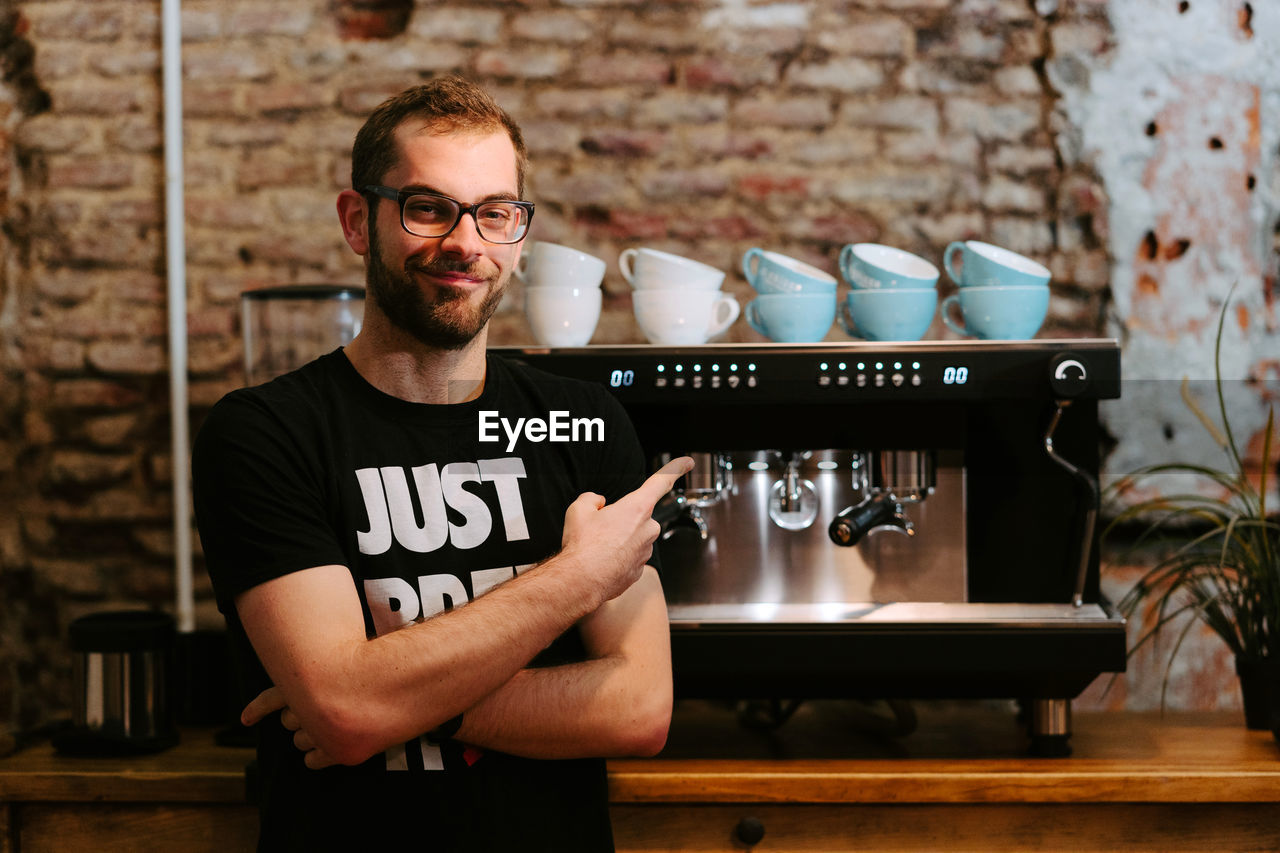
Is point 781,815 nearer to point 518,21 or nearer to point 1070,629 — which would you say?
point 1070,629

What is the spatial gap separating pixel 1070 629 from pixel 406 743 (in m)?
0.78

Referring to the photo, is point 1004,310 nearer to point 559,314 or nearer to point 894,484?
point 894,484

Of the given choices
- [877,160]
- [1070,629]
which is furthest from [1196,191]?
[1070,629]

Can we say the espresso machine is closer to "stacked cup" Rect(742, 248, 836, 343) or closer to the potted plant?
"stacked cup" Rect(742, 248, 836, 343)

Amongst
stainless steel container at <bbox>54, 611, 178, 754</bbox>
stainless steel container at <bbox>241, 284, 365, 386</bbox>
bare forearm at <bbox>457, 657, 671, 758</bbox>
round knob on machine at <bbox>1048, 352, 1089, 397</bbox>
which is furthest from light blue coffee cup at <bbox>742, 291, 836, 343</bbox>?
stainless steel container at <bbox>54, 611, 178, 754</bbox>

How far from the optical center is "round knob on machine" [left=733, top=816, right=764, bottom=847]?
49.8 inches

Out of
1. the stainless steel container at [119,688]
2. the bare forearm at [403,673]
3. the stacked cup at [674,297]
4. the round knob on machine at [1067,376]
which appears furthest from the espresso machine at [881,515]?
the stainless steel container at [119,688]

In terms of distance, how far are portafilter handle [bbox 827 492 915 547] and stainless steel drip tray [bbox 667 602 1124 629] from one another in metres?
0.09

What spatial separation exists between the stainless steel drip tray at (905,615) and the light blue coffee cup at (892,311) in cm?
35

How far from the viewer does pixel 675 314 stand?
4.56ft

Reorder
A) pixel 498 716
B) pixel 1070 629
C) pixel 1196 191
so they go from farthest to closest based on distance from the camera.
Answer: pixel 1196 191 → pixel 1070 629 → pixel 498 716

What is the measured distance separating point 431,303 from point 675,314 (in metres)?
0.43

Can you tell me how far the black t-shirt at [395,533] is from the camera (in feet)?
3.22

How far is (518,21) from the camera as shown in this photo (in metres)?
1.78
